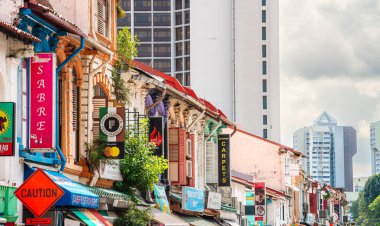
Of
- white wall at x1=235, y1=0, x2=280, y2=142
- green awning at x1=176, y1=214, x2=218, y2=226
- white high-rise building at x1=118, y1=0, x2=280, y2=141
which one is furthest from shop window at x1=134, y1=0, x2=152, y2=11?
green awning at x1=176, y1=214, x2=218, y2=226

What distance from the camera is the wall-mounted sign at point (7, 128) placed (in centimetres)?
2119

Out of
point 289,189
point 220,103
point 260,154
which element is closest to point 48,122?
point 260,154

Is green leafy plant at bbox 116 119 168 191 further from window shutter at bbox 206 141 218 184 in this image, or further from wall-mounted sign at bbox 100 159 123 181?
window shutter at bbox 206 141 218 184

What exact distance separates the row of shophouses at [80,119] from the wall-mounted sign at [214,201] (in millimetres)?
54

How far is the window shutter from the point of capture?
5566cm

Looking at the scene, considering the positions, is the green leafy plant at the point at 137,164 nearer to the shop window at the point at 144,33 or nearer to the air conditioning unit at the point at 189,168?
the air conditioning unit at the point at 189,168

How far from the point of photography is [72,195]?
1016 inches

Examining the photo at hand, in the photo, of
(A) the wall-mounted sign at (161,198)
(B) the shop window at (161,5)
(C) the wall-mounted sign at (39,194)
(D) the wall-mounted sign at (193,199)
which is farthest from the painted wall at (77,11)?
(B) the shop window at (161,5)

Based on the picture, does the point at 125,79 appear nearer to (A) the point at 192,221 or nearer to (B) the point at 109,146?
(B) the point at 109,146

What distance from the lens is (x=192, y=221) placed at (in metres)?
46.8

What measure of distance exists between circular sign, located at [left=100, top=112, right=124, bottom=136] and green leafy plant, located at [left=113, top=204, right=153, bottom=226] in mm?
2972

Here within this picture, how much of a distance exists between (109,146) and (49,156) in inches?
203

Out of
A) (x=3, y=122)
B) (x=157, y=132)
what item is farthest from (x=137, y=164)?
(x=3, y=122)

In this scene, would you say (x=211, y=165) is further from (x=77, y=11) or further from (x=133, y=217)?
(x=77, y=11)
